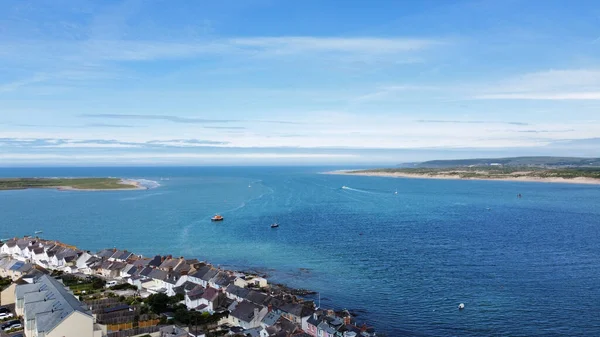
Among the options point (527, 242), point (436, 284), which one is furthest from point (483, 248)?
point (436, 284)

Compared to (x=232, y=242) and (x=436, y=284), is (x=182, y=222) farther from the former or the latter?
(x=436, y=284)

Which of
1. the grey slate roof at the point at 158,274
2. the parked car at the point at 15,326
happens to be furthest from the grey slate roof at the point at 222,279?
the parked car at the point at 15,326

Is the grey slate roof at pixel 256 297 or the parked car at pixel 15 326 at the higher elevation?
the grey slate roof at pixel 256 297

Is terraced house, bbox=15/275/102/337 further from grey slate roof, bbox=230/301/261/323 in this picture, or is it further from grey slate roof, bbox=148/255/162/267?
grey slate roof, bbox=148/255/162/267

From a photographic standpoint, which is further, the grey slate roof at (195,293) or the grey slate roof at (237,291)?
the grey slate roof at (237,291)

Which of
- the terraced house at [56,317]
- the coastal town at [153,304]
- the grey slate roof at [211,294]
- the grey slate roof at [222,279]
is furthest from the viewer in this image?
the grey slate roof at [222,279]

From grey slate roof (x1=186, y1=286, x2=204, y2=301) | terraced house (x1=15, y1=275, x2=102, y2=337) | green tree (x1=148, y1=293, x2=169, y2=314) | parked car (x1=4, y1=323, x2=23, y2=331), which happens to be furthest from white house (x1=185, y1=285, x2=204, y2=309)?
parked car (x1=4, y1=323, x2=23, y2=331)

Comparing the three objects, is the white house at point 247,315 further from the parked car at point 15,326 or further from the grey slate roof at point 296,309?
the parked car at point 15,326

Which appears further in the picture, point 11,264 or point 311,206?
point 311,206
